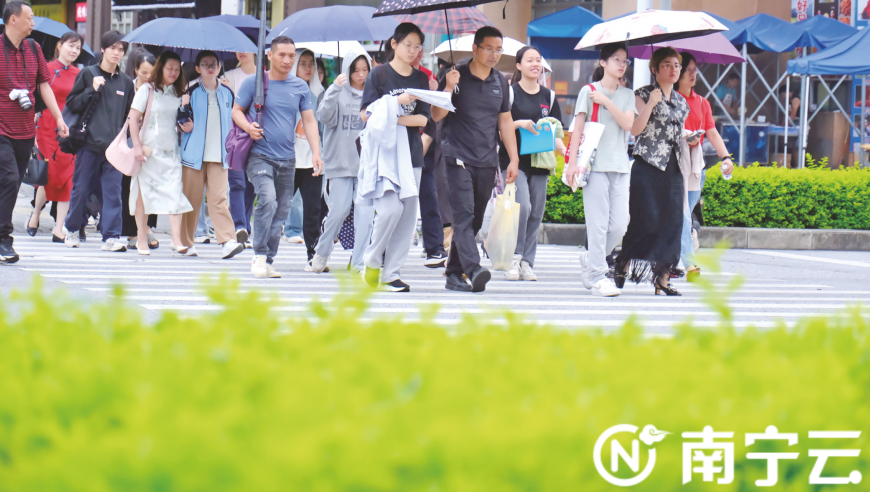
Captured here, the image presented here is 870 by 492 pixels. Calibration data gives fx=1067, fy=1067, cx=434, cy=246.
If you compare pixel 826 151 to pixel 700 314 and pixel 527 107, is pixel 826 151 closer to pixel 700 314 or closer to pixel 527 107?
pixel 527 107

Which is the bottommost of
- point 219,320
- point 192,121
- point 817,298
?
point 817,298

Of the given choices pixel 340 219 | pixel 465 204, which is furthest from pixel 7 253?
pixel 465 204

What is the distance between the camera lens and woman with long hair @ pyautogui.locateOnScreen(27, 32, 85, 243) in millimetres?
10820

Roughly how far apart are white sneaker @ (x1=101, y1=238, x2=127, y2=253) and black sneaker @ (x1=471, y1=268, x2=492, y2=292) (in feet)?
13.2

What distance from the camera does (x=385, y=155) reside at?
297 inches

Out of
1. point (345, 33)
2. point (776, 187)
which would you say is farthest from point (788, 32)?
point (345, 33)

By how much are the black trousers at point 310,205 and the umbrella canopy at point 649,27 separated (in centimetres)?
263

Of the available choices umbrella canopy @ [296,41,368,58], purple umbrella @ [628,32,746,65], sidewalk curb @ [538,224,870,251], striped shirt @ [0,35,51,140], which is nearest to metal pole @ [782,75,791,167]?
sidewalk curb @ [538,224,870,251]

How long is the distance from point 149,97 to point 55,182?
1.81m

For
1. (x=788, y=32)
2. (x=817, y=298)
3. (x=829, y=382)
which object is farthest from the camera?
(x=788, y=32)

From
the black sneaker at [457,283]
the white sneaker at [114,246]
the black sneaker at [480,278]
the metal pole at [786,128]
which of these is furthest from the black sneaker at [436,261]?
the metal pole at [786,128]

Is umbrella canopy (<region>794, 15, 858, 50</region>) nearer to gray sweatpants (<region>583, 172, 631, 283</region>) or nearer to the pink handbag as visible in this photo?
gray sweatpants (<region>583, 172, 631, 283</region>)

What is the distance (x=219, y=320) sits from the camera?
2.16m

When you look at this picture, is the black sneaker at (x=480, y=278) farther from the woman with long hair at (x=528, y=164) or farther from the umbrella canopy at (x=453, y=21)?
the umbrella canopy at (x=453, y=21)
